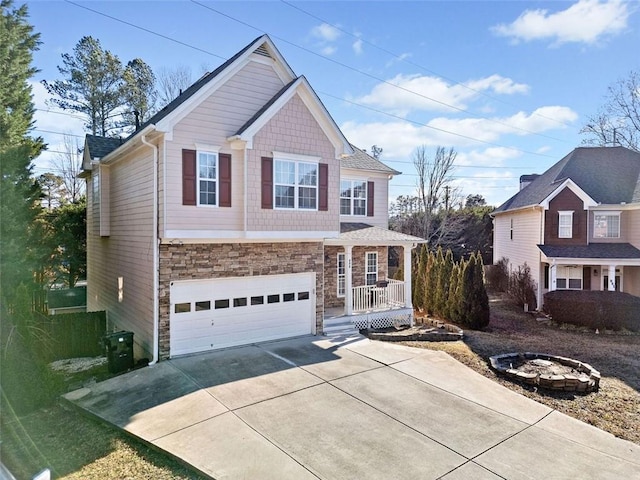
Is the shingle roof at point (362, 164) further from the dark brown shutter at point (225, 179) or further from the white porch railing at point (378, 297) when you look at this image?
the dark brown shutter at point (225, 179)

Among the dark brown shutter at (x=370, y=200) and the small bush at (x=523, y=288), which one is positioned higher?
the dark brown shutter at (x=370, y=200)

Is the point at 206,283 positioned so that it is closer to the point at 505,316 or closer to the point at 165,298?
the point at 165,298

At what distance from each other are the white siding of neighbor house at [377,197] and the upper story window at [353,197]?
0.61 ft

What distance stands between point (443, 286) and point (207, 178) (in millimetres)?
11711

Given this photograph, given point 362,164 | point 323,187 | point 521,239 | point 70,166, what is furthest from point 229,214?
point 70,166

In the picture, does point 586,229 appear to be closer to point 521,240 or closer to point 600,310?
point 521,240

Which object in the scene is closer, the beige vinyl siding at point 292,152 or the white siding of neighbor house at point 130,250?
the white siding of neighbor house at point 130,250

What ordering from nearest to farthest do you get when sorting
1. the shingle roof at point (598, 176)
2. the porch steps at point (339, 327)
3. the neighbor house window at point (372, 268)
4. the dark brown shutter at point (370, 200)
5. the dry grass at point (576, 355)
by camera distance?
the dry grass at point (576, 355), the porch steps at point (339, 327), the neighbor house window at point (372, 268), the dark brown shutter at point (370, 200), the shingle roof at point (598, 176)

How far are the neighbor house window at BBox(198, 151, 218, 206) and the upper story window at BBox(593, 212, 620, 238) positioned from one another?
19.8m

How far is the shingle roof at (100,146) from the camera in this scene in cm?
1470

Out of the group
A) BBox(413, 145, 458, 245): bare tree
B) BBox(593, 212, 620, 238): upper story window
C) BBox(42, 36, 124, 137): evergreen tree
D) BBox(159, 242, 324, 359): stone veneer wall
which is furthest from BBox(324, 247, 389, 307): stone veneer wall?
BBox(42, 36, 124, 137): evergreen tree

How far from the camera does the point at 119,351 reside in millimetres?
10125

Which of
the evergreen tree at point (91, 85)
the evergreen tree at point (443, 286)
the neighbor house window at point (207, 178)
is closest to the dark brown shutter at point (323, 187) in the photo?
the neighbor house window at point (207, 178)

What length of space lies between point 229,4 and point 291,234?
736 cm
